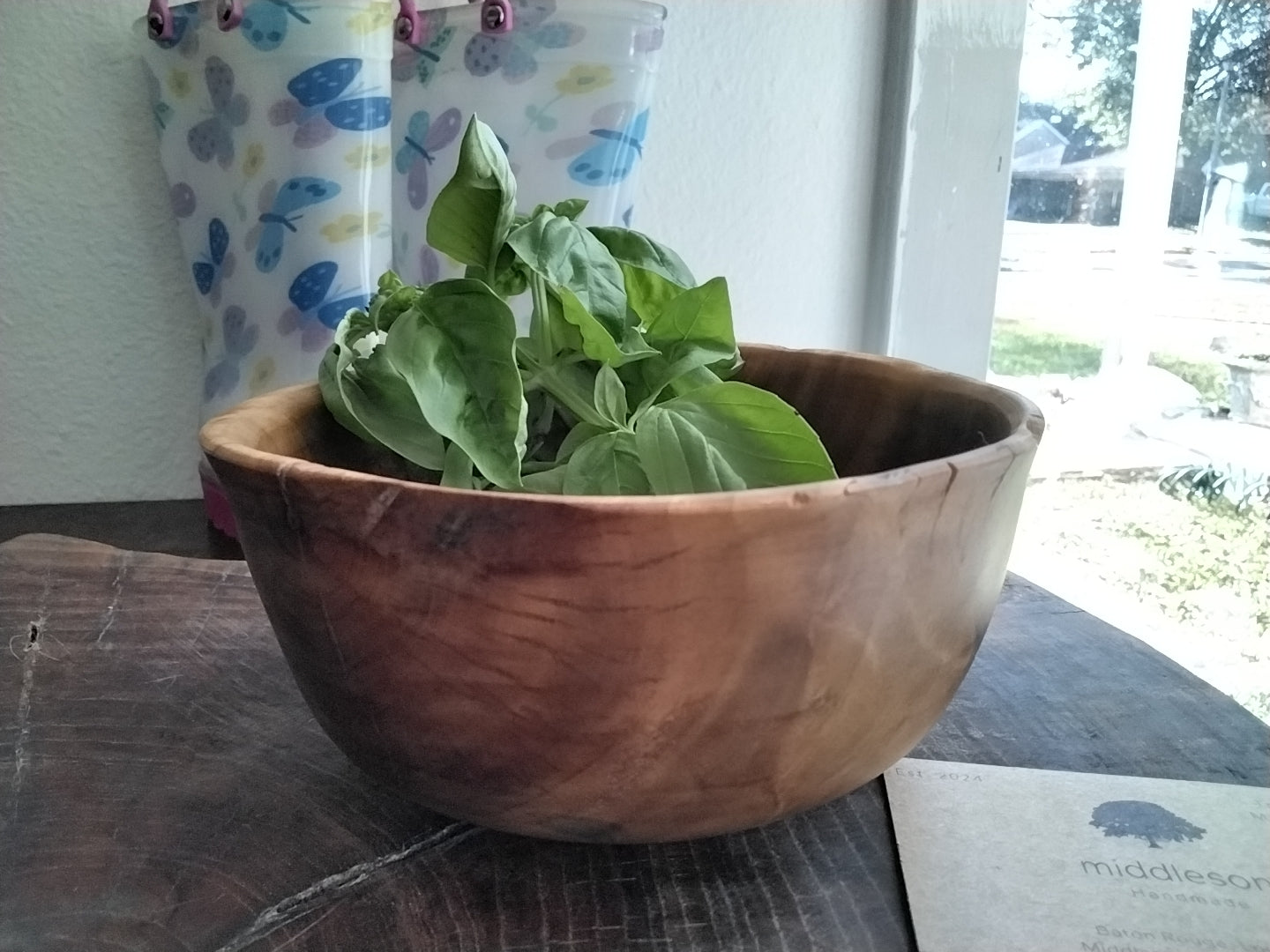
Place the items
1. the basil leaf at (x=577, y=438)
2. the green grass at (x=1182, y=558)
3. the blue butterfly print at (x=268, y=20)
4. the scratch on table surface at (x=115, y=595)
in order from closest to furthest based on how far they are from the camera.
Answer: the basil leaf at (x=577, y=438)
the scratch on table surface at (x=115, y=595)
the blue butterfly print at (x=268, y=20)
the green grass at (x=1182, y=558)


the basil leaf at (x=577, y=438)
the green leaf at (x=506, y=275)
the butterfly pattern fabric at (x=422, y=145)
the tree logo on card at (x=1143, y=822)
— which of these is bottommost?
the tree logo on card at (x=1143, y=822)

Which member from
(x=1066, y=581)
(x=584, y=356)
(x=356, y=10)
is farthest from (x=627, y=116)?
(x=1066, y=581)

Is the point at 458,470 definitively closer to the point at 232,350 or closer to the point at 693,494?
the point at 693,494

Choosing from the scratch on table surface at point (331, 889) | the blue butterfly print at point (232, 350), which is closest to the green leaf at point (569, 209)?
the scratch on table surface at point (331, 889)

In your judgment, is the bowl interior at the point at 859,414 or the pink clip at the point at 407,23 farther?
the pink clip at the point at 407,23

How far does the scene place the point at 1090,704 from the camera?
0.44m

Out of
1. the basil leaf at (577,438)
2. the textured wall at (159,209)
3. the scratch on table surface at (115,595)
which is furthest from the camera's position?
the textured wall at (159,209)

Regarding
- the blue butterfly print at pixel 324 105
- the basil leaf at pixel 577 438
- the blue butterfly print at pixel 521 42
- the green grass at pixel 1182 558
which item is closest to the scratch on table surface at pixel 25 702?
the basil leaf at pixel 577 438

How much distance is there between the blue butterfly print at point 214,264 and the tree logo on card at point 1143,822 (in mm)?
633

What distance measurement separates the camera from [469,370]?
324mm

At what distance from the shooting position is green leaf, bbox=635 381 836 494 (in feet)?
1.03

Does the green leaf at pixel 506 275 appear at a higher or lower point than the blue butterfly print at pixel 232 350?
higher

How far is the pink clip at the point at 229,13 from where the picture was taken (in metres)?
0.66

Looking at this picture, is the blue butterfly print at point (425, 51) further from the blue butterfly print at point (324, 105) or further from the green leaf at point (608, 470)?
the green leaf at point (608, 470)
